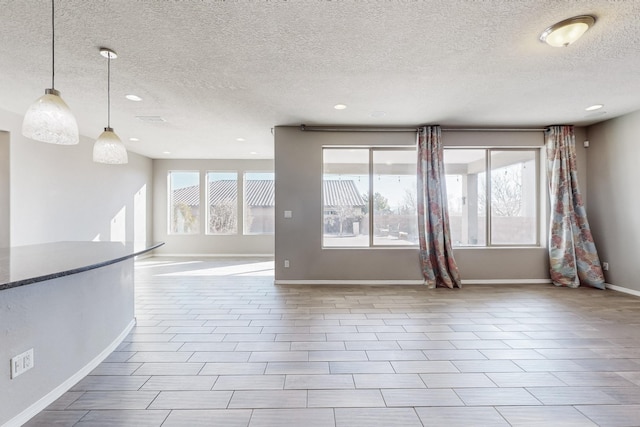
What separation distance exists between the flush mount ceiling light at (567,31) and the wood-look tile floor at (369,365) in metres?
2.53

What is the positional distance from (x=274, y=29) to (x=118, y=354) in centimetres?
295

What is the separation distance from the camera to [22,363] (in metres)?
1.71

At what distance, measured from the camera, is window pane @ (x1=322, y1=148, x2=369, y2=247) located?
512 centimetres

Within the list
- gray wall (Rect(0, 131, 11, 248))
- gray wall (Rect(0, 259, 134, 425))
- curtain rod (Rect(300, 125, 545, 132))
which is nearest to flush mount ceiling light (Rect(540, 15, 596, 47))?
curtain rod (Rect(300, 125, 545, 132))

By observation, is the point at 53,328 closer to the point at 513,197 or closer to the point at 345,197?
the point at 345,197

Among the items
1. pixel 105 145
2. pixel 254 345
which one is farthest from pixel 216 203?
pixel 254 345

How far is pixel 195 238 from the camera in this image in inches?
318

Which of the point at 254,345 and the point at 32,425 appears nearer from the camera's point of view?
the point at 32,425

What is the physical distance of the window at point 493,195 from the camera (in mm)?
5125

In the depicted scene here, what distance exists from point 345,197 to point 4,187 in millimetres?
4933

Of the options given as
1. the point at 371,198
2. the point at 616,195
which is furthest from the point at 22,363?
the point at 616,195

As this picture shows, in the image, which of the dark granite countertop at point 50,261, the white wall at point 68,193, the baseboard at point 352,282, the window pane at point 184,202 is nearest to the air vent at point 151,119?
the white wall at point 68,193

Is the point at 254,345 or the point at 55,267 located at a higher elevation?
the point at 55,267

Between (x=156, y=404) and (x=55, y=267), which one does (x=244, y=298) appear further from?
(x=55, y=267)
